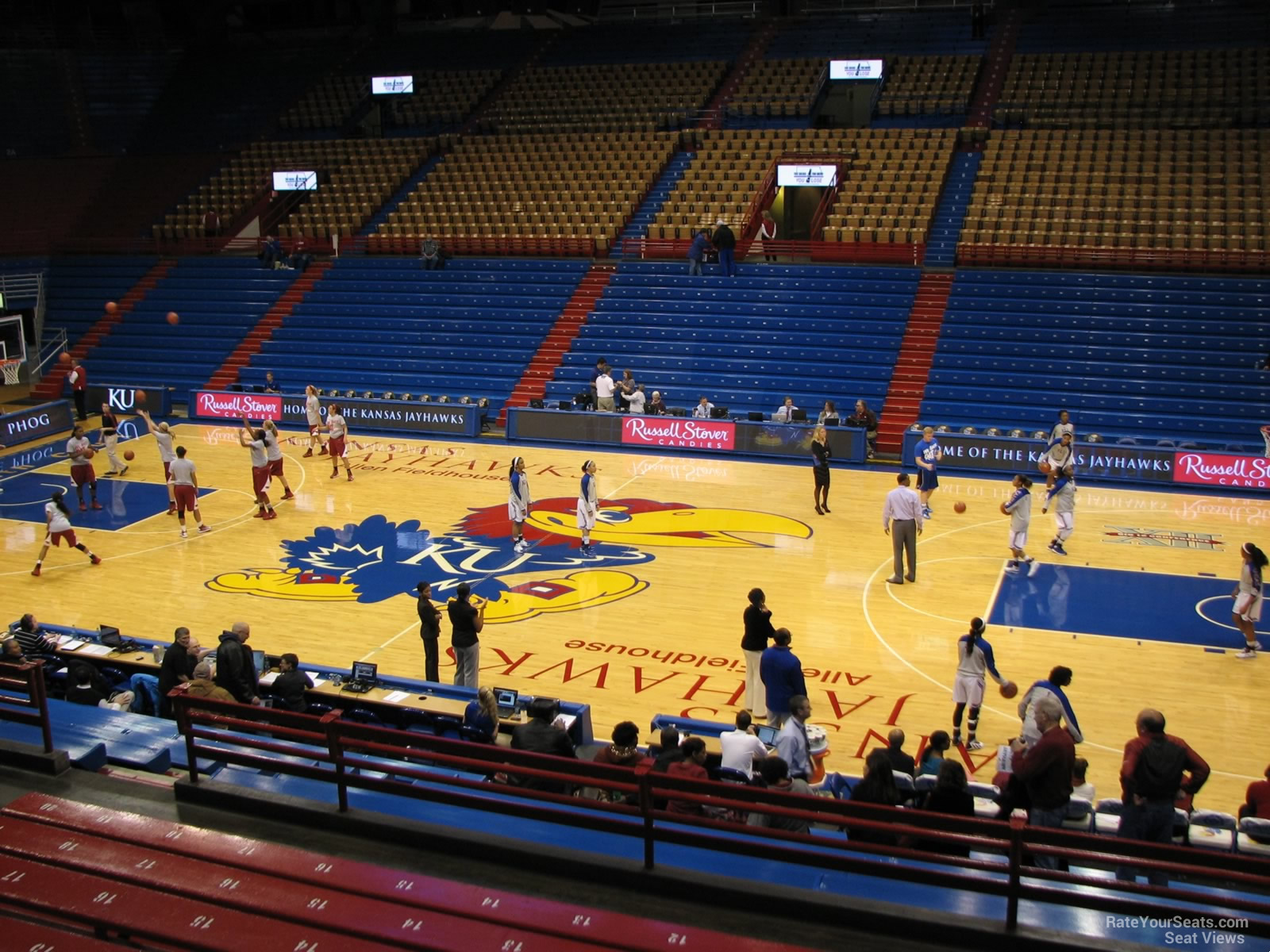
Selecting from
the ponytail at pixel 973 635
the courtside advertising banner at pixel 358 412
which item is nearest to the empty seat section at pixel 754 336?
the courtside advertising banner at pixel 358 412

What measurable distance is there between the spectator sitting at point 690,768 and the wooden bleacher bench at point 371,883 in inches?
61.1

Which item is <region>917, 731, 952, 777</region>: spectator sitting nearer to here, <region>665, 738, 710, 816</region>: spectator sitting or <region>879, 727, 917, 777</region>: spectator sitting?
<region>879, 727, 917, 777</region>: spectator sitting

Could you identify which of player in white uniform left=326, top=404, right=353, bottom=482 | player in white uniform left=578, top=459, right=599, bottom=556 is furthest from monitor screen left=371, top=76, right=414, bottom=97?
player in white uniform left=578, top=459, right=599, bottom=556

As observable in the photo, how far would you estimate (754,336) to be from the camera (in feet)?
92.9

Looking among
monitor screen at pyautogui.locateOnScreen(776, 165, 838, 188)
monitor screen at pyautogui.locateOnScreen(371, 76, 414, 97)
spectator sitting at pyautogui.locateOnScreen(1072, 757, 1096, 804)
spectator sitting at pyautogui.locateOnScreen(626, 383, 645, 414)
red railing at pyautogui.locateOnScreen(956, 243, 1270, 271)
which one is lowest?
spectator sitting at pyautogui.locateOnScreen(1072, 757, 1096, 804)

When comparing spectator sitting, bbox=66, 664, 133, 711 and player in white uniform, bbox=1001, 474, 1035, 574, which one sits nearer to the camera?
spectator sitting, bbox=66, 664, 133, 711

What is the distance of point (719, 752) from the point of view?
32.7 feet

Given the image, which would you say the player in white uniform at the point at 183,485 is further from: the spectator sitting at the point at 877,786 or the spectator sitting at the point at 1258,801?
the spectator sitting at the point at 1258,801

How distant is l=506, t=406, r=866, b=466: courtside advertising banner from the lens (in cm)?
2461

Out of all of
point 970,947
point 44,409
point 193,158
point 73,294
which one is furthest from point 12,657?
point 193,158

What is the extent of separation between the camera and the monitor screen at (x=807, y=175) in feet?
103

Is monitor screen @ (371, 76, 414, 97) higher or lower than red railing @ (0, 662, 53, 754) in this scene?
higher

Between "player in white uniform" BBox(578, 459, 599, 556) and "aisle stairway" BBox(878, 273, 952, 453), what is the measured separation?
29.9 feet

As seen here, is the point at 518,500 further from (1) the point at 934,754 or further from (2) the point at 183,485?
(1) the point at 934,754
